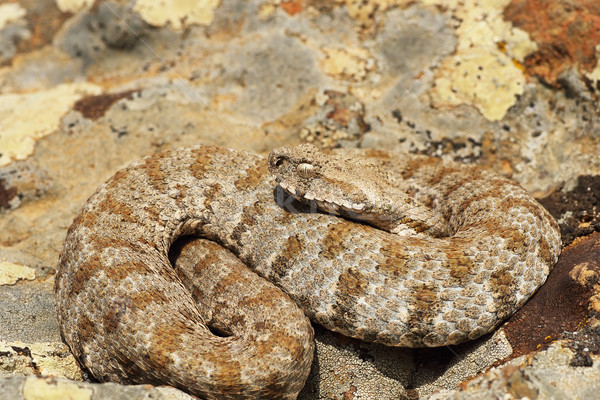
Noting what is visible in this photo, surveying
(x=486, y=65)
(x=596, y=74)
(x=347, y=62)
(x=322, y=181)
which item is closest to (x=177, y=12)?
(x=347, y=62)

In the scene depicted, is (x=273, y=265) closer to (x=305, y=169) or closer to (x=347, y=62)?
(x=305, y=169)

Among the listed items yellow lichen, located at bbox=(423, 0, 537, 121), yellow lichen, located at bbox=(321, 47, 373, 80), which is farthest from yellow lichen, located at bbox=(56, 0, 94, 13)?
yellow lichen, located at bbox=(423, 0, 537, 121)

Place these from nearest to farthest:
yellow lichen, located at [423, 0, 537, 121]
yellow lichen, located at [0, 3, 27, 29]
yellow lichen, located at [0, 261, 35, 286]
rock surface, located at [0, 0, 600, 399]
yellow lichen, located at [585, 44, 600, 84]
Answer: rock surface, located at [0, 0, 600, 399] < yellow lichen, located at [0, 261, 35, 286] < yellow lichen, located at [585, 44, 600, 84] < yellow lichen, located at [423, 0, 537, 121] < yellow lichen, located at [0, 3, 27, 29]

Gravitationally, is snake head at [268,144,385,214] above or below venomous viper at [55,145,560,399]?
above

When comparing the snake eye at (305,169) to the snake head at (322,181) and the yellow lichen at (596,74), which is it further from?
the yellow lichen at (596,74)

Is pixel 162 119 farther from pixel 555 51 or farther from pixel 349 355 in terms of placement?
pixel 555 51

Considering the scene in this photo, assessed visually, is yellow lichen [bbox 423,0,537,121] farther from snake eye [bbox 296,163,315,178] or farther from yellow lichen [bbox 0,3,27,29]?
yellow lichen [bbox 0,3,27,29]

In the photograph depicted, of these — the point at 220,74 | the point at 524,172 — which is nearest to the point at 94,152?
the point at 220,74
